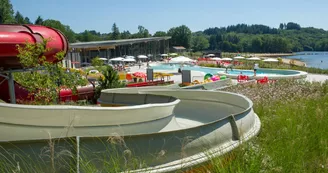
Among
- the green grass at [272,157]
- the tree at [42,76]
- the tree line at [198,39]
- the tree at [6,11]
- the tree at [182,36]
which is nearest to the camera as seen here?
the green grass at [272,157]

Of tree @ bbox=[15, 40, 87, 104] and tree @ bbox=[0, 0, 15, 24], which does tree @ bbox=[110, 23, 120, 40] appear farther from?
tree @ bbox=[15, 40, 87, 104]

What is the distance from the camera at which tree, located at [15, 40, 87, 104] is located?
594 cm

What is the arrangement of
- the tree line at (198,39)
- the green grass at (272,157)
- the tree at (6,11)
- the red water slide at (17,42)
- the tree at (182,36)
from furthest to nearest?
1. the tree at (182,36)
2. the tree line at (198,39)
3. the tree at (6,11)
4. the red water slide at (17,42)
5. the green grass at (272,157)

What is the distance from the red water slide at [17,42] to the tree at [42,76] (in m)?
0.13

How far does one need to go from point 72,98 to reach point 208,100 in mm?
5124

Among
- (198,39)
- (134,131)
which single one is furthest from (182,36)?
(134,131)

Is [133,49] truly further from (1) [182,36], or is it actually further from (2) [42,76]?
(2) [42,76]

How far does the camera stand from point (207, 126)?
390 cm

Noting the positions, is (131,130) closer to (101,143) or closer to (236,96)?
(101,143)

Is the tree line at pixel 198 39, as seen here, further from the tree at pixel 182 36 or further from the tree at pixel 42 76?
the tree at pixel 42 76

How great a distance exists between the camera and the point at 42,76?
6914mm

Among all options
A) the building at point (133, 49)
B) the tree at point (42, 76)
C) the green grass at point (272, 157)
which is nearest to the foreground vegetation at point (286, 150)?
the green grass at point (272, 157)

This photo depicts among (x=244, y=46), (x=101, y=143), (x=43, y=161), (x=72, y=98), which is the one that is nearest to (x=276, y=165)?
(x=101, y=143)

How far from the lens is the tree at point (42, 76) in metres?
5.94
